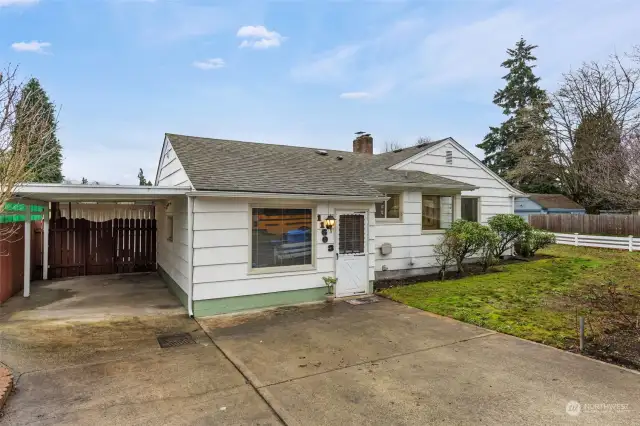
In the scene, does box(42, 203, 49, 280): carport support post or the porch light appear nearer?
the porch light

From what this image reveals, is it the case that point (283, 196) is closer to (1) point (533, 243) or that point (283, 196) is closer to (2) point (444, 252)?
(2) point (444, 252)

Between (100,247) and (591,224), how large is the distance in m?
25.2

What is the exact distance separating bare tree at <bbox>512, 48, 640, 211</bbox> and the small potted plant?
68.1 feet

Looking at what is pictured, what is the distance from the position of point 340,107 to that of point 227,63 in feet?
27.7

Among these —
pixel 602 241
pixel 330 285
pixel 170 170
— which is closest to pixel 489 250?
pixel 330 285

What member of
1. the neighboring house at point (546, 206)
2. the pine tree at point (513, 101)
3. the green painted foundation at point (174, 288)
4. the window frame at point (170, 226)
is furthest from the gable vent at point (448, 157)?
the pine tree at point (513, 101)

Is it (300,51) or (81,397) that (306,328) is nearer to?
(81,397)

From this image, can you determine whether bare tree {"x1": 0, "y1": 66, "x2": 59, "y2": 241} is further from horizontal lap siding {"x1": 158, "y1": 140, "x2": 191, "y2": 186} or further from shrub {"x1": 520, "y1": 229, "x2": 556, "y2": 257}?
shrub {"x1": 520, "y1": 229, "x2": 556, "y2": 257}

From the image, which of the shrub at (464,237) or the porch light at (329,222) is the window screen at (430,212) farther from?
the porch light at (329,222)

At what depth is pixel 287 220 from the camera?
711cm

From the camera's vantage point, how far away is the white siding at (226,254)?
20.3 ft

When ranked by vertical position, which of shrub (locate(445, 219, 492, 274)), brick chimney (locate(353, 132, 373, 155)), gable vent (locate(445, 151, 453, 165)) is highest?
brick chimney (locate(353, 132, 373, 155))

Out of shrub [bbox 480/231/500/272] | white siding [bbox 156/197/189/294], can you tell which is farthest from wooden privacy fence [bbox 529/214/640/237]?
white siding [bbox 156/197/189/294]

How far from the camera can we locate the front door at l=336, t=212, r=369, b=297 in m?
7.63
